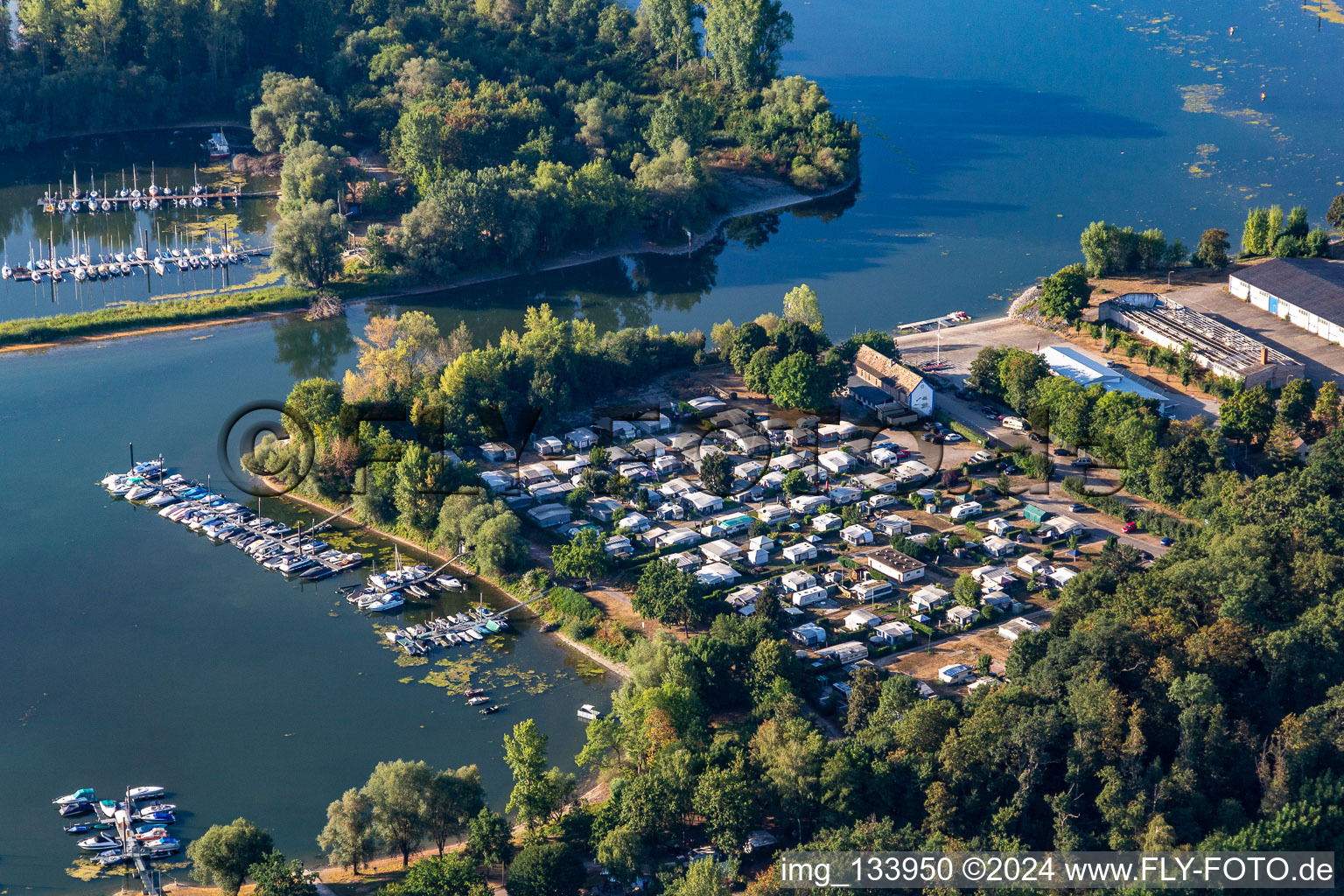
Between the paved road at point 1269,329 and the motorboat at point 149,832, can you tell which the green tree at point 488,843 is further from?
the paved road at point 1269,329

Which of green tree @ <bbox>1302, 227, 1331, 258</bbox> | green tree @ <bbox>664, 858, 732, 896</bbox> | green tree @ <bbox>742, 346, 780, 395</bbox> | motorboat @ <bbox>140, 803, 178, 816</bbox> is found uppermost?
green tree @ <bbox>1302, 227, 1331, 258</bbox>

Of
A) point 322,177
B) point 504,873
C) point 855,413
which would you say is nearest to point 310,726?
point 504,873

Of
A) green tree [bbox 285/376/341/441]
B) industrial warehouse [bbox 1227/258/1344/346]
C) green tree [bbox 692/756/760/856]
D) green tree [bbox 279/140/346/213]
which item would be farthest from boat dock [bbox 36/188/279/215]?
green tree [bbox 692/756/760/856]

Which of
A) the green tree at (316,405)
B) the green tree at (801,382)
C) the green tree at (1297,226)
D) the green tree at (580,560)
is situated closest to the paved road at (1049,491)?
the green tree at (801,382)

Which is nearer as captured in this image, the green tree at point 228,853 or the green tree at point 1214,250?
the green tree at point 228,853

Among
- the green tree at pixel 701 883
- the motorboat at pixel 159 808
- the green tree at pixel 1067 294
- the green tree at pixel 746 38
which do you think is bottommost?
the motorboat at pixel 159 808

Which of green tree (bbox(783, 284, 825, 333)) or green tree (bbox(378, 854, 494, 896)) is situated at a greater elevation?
green tree (bbox(783, 284, 825, 333))

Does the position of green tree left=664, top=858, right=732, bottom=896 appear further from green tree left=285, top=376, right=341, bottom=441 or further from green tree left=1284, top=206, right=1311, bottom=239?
green tree left=1284, top=206, right=1311, bottom=239

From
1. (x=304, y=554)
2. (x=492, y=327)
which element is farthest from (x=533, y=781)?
(x=492, y=327)
